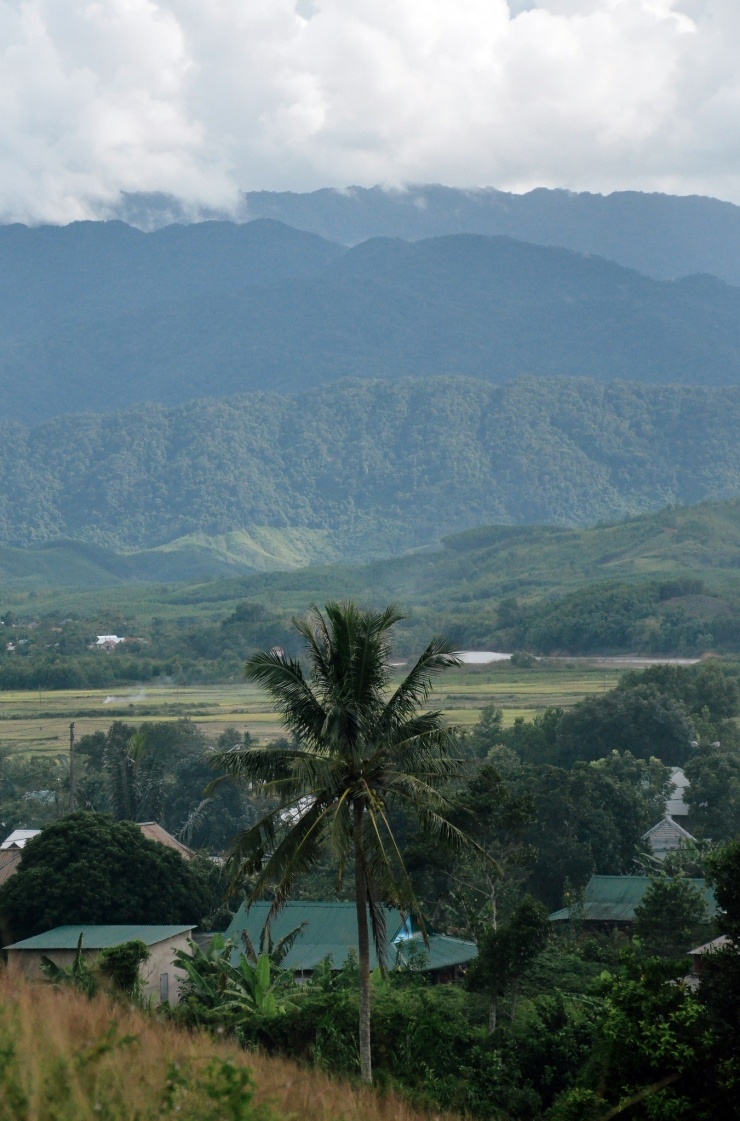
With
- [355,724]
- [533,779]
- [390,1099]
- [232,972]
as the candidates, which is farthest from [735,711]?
[390,1099]

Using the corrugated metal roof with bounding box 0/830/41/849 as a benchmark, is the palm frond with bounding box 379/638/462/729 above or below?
above

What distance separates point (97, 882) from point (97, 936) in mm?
3442

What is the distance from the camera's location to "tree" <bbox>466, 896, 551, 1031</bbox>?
2761cm

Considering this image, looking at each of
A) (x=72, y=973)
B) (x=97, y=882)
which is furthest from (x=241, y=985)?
(x=97, y=882)

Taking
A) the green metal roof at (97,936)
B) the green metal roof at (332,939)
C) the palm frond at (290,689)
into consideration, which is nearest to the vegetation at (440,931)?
the palm frond at (290,689)

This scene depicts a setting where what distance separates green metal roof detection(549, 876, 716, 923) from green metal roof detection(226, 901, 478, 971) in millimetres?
5279

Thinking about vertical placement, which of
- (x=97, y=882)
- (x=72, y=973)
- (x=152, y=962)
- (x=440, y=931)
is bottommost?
(x=440, y=931)

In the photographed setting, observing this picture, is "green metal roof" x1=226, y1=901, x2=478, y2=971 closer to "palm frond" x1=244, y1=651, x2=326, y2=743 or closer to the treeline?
"palm frond" x1=244, y1=651, x2=326, y2=743

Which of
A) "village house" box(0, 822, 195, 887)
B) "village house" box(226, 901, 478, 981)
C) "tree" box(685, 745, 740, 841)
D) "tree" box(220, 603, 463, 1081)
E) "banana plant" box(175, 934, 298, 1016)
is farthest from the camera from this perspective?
"tree" box(685, 745, 740, 841)

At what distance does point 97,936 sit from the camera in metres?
38.6

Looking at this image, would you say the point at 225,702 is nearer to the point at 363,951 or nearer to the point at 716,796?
the point at 716,796

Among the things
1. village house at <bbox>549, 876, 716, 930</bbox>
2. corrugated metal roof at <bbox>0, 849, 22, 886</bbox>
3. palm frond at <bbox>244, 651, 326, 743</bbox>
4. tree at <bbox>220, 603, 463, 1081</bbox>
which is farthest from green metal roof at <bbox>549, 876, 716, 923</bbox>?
palm frond at <bbox>244, 651, 326, 743</bbox>

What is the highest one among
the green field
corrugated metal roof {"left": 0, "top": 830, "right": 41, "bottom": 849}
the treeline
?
the treeline

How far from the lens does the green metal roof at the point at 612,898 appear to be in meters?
42.8
